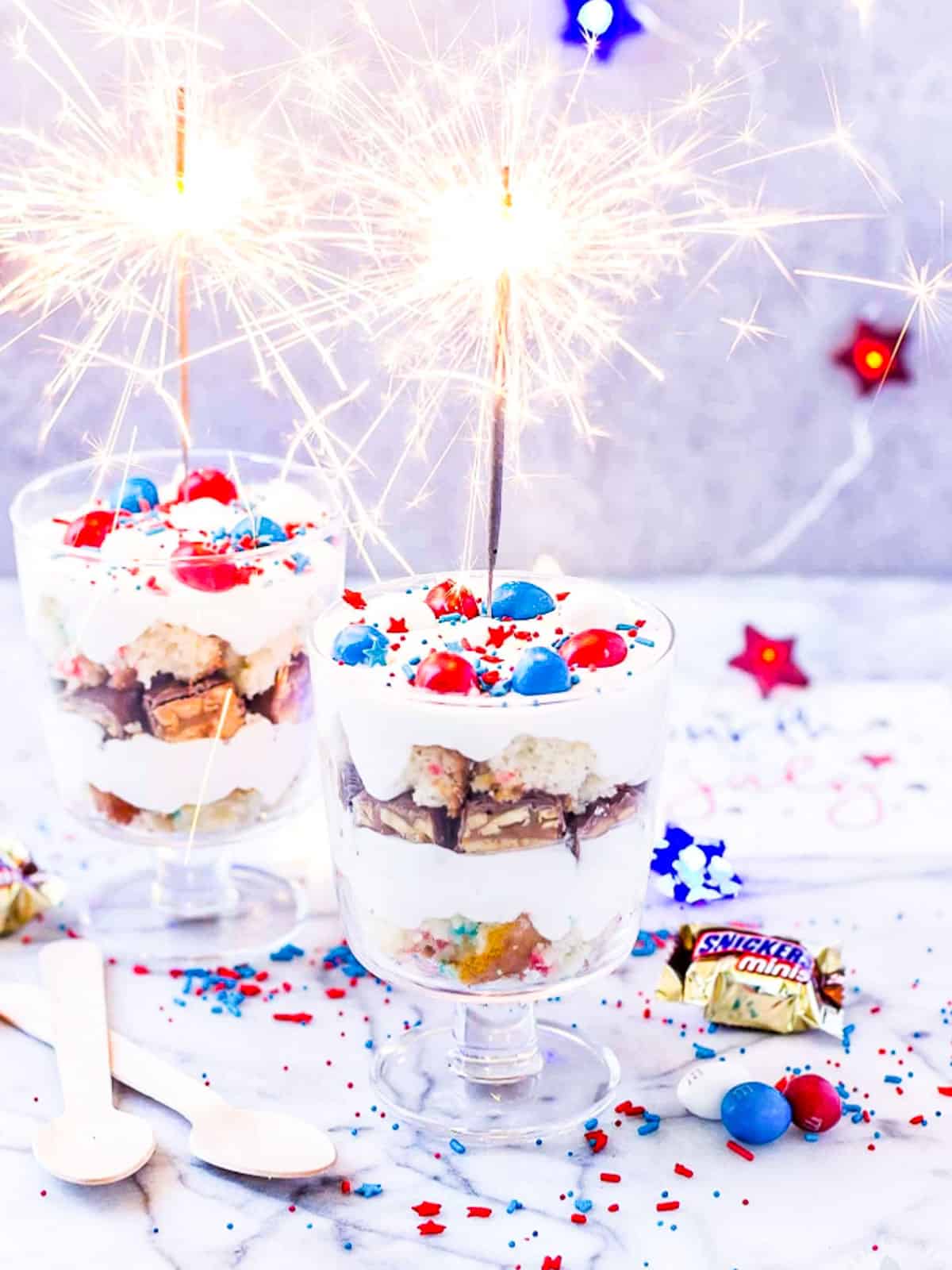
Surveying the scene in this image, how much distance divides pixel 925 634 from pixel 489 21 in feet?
3.84

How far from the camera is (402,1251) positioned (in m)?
1.24

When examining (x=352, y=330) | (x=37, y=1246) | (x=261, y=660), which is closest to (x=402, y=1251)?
(x=37, y=1246)

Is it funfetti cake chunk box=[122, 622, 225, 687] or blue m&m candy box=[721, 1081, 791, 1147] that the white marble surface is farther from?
funfetti cake chunk box=[122, 622, 225, 687]

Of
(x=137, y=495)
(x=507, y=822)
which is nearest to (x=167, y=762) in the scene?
(x=137, y=495)

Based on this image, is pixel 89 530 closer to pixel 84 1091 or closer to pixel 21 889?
pixel 21 889

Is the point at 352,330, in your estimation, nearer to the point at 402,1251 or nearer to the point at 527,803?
the point at 527,803

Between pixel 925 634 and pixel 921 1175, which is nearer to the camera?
pixel 921 1175

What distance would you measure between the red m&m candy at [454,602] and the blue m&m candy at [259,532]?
0.27m

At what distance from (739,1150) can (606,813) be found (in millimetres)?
298

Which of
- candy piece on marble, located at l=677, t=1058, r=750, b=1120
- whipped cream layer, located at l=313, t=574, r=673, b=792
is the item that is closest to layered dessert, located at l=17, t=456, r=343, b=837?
whipped cream layer, located at l=313, t=574, r=673, b=792

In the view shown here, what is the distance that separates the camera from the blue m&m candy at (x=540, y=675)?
1.28m

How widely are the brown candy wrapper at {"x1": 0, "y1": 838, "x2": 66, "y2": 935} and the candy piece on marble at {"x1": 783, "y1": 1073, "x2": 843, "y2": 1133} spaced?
0.82 metres

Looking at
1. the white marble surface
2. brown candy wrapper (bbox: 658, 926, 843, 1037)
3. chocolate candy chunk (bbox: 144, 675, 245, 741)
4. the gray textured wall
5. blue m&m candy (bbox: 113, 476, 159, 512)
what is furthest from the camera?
the gray textured wall

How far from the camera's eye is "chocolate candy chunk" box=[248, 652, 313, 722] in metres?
1.68
